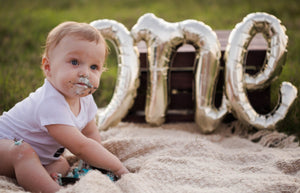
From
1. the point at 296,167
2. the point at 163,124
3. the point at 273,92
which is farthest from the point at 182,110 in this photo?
the point at 296,167

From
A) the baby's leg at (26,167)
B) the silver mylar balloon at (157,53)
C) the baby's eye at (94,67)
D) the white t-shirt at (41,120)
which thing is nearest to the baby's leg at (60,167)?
the white t-shirt at (41,120)

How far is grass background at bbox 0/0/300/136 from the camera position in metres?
1.88

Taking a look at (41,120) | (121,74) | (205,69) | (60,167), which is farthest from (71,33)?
(205,69)

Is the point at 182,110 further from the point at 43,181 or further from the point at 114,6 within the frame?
the point at 114,6

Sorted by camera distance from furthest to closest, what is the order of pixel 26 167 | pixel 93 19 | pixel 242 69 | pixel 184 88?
pixel 93 19, pixel 184 88, pixel 242 69, pixel 26 167

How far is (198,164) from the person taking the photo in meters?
1.31

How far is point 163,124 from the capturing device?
1.97m

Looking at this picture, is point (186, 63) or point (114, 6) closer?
point (186, 63)

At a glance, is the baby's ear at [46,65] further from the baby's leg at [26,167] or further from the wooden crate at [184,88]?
the wooden crate at [184,88]

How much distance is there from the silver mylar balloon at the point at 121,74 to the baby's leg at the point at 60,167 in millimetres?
469

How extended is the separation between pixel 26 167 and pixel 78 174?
25cm

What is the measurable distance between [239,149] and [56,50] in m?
1.00

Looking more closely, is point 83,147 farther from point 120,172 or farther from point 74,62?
point 74,62

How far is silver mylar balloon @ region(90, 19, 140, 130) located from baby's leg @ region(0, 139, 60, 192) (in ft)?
2.34
